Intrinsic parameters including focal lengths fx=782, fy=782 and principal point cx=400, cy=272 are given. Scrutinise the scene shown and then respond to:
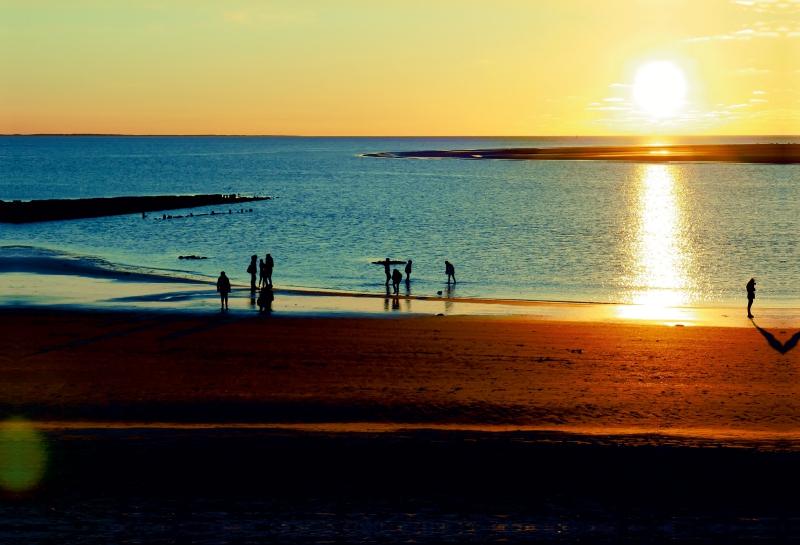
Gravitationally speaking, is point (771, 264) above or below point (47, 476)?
above

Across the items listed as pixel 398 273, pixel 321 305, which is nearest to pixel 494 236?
pixel 398 273

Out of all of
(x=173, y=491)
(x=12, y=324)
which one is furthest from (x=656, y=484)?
(x=12, y=324)

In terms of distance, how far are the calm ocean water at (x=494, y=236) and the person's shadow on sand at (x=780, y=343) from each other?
938 centimetres

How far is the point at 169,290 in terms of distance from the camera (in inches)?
1298

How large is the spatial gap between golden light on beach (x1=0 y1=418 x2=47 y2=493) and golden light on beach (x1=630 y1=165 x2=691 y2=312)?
71.6 feet

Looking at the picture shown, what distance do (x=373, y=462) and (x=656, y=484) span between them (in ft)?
14.8

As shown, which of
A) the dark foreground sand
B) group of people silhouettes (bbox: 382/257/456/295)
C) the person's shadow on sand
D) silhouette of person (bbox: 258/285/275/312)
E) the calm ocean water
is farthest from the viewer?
the calm ocean water

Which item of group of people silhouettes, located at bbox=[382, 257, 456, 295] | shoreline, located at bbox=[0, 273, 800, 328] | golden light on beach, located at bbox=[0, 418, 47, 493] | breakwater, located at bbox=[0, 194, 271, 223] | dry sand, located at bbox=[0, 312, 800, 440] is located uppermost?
breakwater, located at bbox=[0, 194, 271, 223]

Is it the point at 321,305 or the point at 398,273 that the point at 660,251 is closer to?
the point at 398,273

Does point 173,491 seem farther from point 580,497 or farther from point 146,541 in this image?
point 580,497

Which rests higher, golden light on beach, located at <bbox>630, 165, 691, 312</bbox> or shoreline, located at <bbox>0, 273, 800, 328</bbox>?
golden light on beach, located at <bbox>630, 165, 691, 312</bbox>

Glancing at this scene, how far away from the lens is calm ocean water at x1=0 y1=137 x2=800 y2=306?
4041 centimetres

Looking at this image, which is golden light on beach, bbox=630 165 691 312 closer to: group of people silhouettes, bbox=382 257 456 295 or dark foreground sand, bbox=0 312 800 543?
group of people silhouettes, bbox=382 257 456 295

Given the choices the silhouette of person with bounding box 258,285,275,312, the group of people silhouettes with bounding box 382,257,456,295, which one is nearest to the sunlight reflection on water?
the group of people silhouettes with bounding box 382,257,456,295
